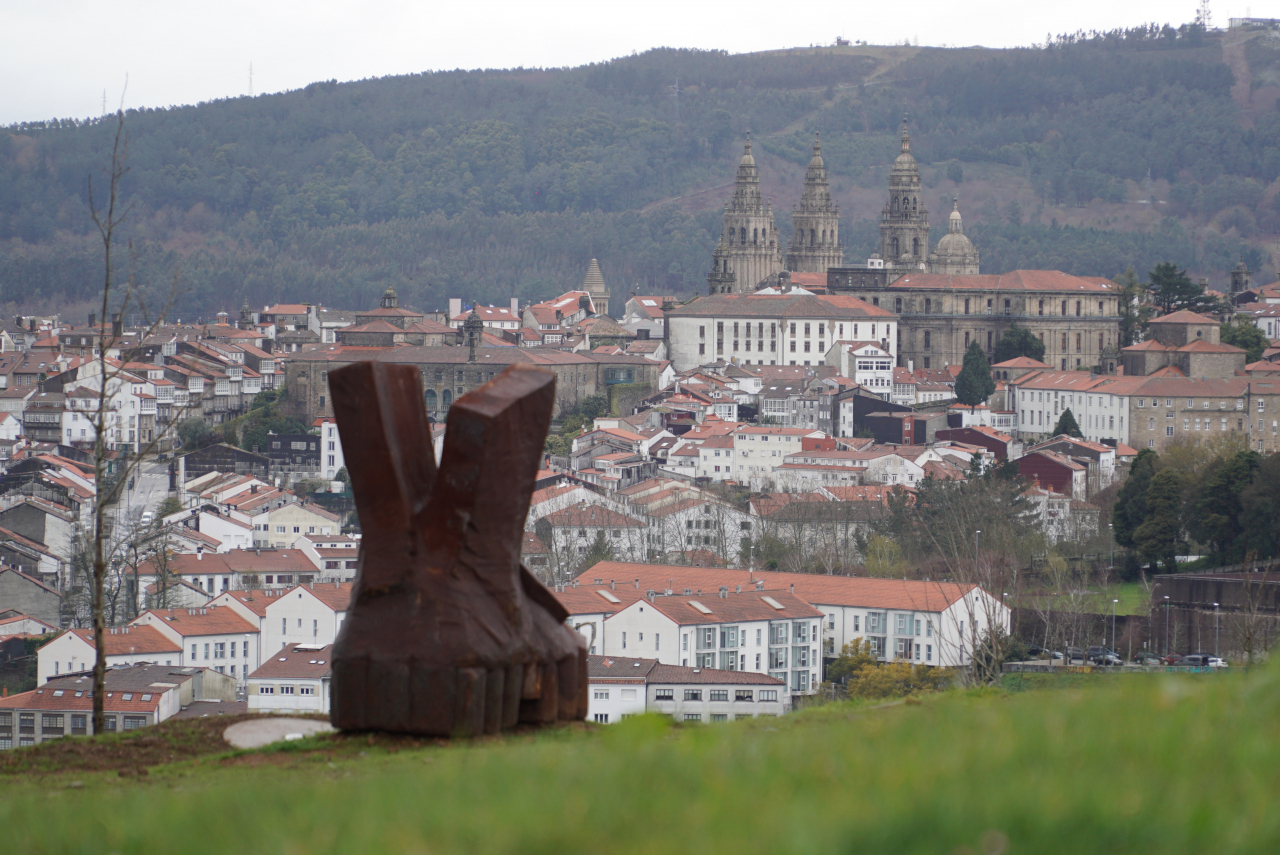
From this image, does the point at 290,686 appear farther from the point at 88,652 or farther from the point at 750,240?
the point at 750,240

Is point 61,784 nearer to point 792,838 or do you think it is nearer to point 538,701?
point 538,701

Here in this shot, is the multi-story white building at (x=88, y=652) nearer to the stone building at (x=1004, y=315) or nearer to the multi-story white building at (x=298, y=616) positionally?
the multi-story white building at (x=298, y=616)

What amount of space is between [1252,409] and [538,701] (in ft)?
206

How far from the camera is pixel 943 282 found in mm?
88500

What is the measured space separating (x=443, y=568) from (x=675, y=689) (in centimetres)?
2343

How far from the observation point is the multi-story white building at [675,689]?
104 feet

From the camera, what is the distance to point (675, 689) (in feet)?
106

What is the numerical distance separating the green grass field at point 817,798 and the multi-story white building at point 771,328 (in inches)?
3141

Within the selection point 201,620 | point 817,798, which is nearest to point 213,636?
point 201,620

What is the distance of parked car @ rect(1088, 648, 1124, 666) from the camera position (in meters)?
33.5

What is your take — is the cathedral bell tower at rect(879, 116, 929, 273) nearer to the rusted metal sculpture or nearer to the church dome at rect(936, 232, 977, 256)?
the church dome at rect(936, 232, 977, 256)

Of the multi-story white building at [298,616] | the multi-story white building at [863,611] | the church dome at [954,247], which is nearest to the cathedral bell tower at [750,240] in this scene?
the church dome at [954,247]

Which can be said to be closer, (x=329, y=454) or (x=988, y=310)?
(x=329, y=454)

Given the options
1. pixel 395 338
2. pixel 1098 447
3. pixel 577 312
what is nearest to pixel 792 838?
pixel 1098 447
